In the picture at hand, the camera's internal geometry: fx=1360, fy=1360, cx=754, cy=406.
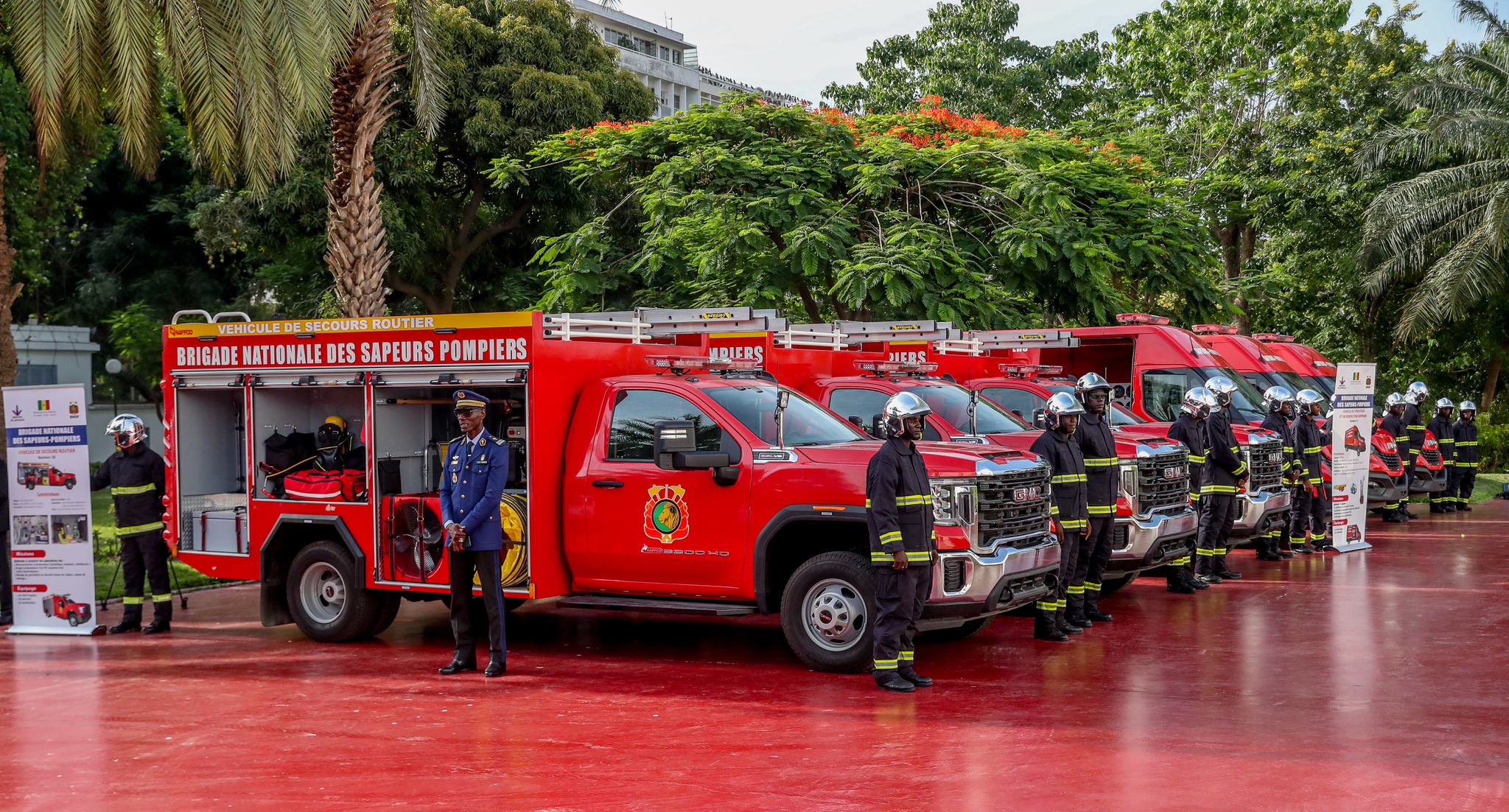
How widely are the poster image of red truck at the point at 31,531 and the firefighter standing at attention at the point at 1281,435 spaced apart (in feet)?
41.3

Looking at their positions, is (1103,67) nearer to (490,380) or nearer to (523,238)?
(523,238)

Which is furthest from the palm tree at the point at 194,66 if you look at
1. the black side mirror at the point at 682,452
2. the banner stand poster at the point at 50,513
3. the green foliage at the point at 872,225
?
the black side mirror at the point at 682,452

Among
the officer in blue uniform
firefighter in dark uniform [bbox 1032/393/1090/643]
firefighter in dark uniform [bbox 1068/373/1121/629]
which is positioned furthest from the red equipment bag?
firefighter in dark uniform [bbox 1068/373/1121/629]

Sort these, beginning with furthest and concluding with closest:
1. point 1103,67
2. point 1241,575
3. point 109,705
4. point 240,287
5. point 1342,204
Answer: point 1103,67 → point 240,287 → point 1342,204 → point 1241,575 → point 109,705

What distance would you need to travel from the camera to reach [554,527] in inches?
398

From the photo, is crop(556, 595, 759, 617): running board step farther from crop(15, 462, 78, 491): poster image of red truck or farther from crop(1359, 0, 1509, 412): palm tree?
crop(1359, 0, 1509, 412): palm tree

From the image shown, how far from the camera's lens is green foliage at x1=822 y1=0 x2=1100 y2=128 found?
40.2 meters

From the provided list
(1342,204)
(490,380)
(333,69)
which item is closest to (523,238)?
(333,69)

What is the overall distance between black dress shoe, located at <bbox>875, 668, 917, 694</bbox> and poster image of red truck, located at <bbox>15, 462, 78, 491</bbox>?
7.56 metres

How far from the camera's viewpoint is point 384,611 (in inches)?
437

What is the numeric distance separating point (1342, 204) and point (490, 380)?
2398 cm

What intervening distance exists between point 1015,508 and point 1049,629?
1.55 m

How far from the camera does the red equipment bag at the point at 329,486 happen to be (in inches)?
429

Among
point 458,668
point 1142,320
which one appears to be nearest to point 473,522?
point 458,668
